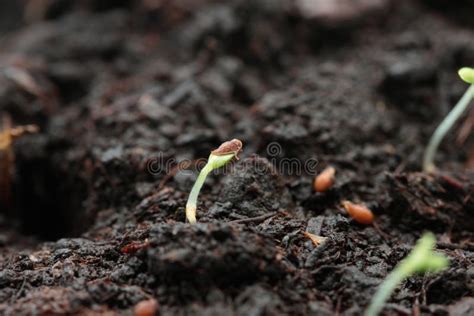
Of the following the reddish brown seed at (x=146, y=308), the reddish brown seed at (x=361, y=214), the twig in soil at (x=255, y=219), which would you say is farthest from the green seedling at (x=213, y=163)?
the reddish brown seed at (x=361, y=214)

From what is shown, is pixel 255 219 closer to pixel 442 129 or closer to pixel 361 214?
pixel 361 214

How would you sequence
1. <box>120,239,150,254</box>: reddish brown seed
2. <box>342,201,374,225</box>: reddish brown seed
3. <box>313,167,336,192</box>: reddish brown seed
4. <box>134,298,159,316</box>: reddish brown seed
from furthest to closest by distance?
<box>313,167,336,192</box>: reddish brown seed
<box>342,201,374,225</box>: reddish brown seed
<box>120,239,150,254</box>: reddish brown seed
<box>134,298,159,316</box>: reddish brown seed

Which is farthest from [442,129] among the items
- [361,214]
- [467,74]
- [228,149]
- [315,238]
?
[228,149]

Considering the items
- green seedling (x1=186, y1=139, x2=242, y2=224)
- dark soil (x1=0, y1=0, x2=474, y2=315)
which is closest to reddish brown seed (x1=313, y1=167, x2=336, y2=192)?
dark soil (x1=0, y1=0, x2=474, y2=315)

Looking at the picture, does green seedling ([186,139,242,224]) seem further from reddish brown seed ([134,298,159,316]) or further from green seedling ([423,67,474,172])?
green seedling ([423,67,474,172])

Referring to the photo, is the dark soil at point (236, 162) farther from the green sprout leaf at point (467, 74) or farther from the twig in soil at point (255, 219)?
the green sprout leaf at point (467, 74)

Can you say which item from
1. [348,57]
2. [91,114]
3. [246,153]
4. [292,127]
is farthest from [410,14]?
[91,114]
